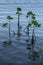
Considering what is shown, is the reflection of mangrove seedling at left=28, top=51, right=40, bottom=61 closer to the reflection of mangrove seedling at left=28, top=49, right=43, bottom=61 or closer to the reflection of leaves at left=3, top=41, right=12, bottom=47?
the reflection of mangrove seedling at left=28, top=49, right=43, bottom=61

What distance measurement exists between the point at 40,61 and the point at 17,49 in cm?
299

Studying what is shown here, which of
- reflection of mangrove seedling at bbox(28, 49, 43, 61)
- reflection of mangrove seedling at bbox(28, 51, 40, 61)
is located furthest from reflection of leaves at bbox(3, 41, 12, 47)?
reflection of mangrove seedling at bbox(28, 51, 40, 61)

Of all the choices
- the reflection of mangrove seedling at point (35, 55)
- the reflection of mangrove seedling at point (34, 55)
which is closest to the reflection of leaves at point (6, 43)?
the reflection of mangrove seedling at point (35, 55)

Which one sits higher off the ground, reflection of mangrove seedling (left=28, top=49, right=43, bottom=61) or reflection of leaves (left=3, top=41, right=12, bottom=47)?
reflection of leaves (left=3, top=41, right=12, bottom=47)

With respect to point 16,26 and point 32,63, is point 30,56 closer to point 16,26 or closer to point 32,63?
point 32,63

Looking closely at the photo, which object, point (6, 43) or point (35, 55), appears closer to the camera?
point (35, 55)

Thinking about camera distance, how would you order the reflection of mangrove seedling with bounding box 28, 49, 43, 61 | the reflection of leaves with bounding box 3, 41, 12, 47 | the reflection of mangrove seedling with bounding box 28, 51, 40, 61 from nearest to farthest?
the reflection of mangrove seedling with bounding box 28, 51, 40, 61 → the reflection of mangrove seedling with bounding box 28, 49, 43, 61 → the reflection of leaves with bounding box 3, 41, 12, 47

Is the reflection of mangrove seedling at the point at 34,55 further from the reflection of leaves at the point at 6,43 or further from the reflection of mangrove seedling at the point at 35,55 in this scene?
the reflection of leaves at the point at 6,43

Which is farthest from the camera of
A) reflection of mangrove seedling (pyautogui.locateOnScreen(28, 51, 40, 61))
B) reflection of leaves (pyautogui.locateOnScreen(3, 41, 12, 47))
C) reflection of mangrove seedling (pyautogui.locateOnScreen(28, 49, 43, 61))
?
reflection of leaves (pyautogui.locateOnScreen(3, 41, 12, 47))

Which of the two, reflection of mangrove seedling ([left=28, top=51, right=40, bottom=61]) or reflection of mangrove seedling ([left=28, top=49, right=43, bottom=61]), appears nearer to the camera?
reflection of mangrove seedling ([left=28, top=51, right=40, bottom=61])

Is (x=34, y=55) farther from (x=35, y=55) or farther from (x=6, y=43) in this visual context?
(x=6, y=43)

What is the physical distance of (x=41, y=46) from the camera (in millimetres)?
19938

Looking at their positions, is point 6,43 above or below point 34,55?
above

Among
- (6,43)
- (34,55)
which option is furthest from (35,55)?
(6,43)
